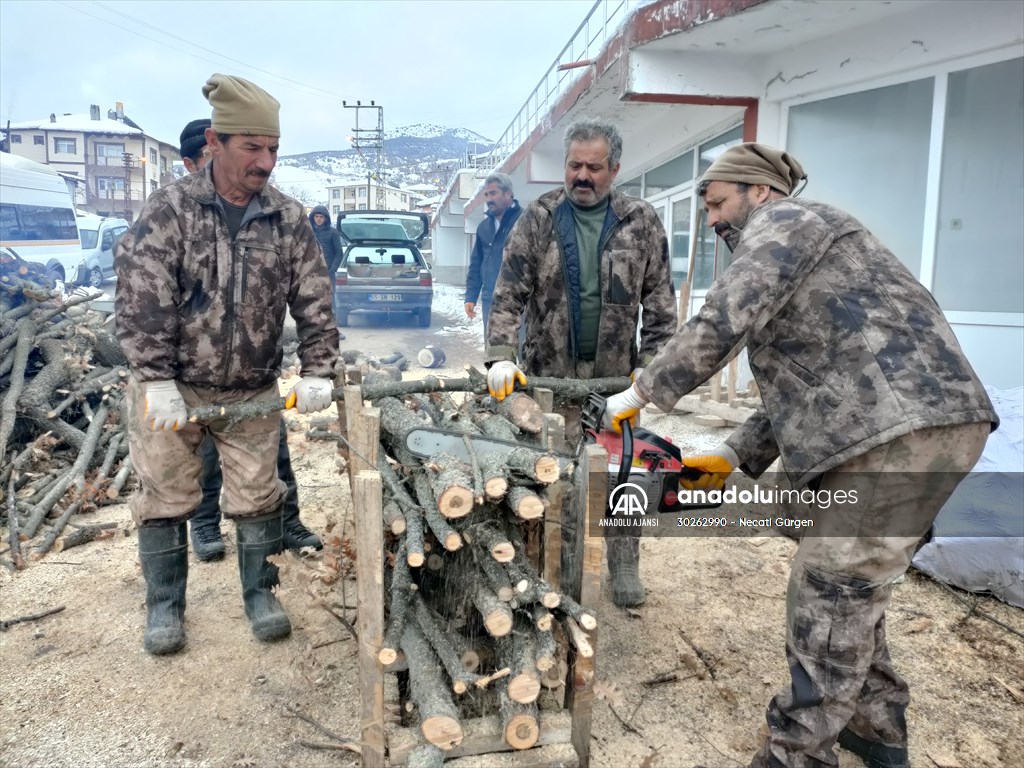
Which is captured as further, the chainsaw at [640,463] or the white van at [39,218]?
the white van at [39,218]

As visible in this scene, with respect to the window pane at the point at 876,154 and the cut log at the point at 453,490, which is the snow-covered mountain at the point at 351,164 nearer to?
the window pane at the point at 876,154

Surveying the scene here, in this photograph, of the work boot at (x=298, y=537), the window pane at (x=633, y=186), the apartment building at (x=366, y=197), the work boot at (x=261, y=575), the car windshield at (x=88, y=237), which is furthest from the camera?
the apartment building at (x=366, y=197)

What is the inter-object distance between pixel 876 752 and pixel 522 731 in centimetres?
127

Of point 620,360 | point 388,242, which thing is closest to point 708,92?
point 620,360

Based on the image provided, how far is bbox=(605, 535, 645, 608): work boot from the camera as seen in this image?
334 cm

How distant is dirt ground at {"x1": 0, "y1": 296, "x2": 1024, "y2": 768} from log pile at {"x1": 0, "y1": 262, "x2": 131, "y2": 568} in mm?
454

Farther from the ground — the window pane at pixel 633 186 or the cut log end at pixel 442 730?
the window pane at pixel 633 186

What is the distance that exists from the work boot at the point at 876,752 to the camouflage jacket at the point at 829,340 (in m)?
0.98

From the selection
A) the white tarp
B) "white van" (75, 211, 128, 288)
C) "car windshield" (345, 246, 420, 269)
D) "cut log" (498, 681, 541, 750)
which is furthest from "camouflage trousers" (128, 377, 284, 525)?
"white van" (75, 211, 128, 288)

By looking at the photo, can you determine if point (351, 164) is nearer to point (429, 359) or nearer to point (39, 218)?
point (39, 218)

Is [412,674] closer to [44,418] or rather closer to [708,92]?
[44,418]

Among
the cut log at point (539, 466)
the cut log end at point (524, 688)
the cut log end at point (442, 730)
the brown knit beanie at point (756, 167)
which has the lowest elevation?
the cut log end at point (442, 730)

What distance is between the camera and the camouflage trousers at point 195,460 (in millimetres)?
2832

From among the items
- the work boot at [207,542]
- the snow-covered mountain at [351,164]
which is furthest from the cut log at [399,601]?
the snow-covered mountain at [351,164]
